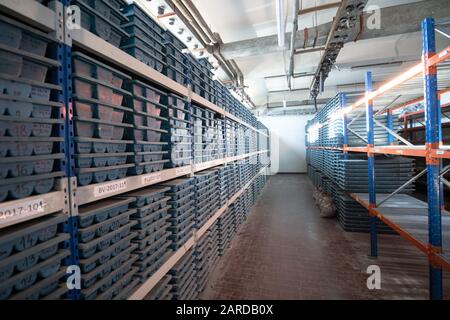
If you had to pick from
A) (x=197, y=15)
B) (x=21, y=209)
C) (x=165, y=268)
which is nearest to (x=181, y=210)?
(x=165, y=268)

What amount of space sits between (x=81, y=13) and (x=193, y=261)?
1959 mm

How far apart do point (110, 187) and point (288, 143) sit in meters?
11.3

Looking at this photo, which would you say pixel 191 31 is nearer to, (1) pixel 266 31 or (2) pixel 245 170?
(1) pixel 266 31

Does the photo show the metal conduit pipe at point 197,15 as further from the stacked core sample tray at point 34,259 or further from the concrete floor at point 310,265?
the concrete floor at point 310,265

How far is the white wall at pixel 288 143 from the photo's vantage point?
1152 centimetres

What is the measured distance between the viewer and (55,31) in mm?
832

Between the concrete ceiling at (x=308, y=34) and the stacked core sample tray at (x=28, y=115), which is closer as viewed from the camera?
the stacked core sample tray at (x=28, y=115)

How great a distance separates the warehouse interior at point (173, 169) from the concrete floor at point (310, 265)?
0.02 m

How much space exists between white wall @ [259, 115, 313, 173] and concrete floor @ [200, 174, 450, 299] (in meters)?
7.70

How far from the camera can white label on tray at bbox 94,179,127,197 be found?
3.39ft

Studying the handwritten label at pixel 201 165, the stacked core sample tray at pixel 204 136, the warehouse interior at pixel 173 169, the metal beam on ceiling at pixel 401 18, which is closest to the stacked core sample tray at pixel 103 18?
the warehouse interior at pixel 173 169

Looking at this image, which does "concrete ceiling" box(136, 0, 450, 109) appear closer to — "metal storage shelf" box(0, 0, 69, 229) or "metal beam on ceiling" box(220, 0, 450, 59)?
"metal beam on ceiling" box(220, 0, 450, 59)

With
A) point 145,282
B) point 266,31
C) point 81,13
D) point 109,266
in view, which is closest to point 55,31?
point 81,13

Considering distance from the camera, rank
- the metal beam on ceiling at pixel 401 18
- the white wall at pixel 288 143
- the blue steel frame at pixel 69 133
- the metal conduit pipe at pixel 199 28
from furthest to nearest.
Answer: the white wall at pixel 288 143, the metal beam on ceiling at pixel 401 18, the metal conduit pipe at pixel 199 28, the blue steel frame at pixel 69 133
